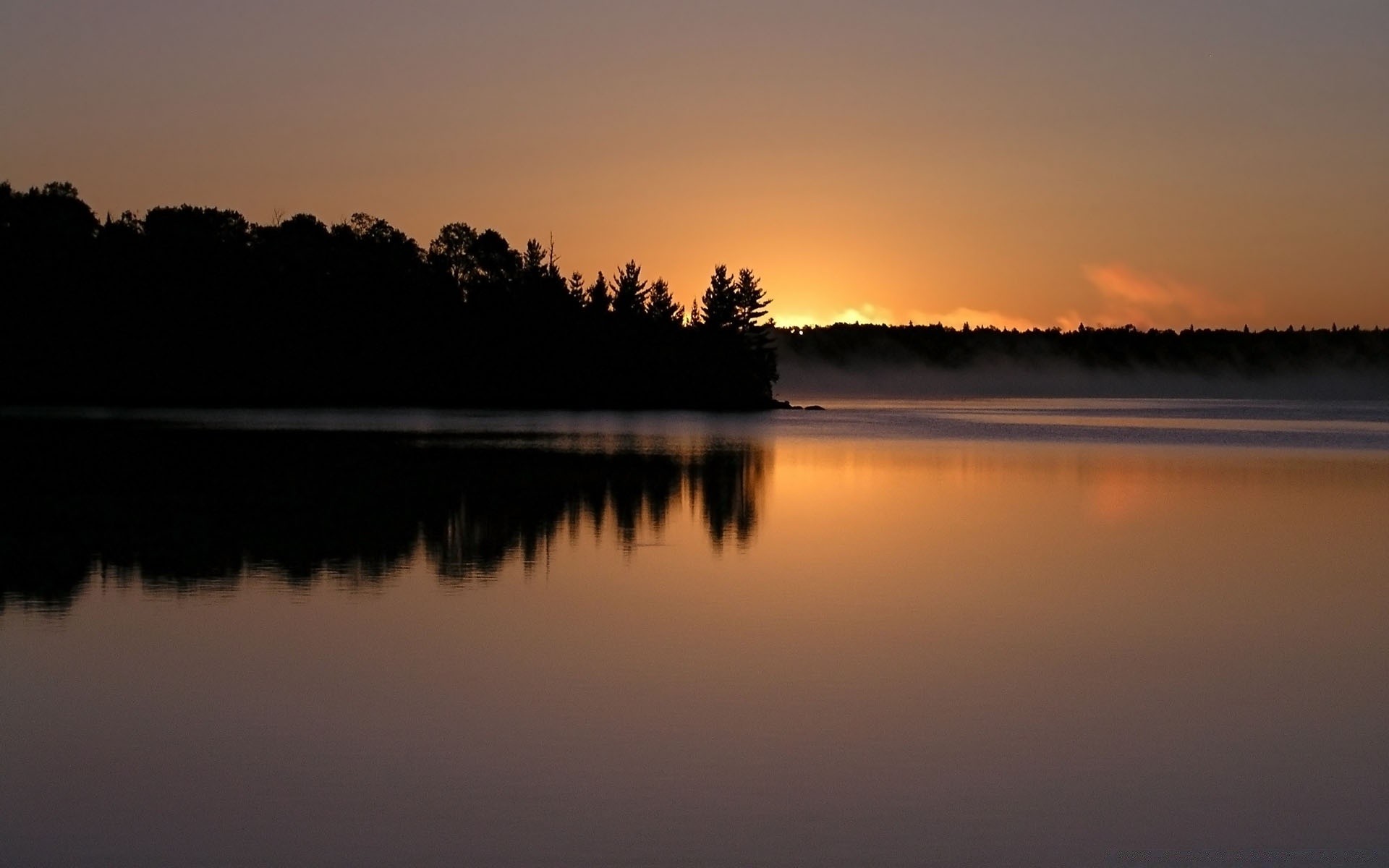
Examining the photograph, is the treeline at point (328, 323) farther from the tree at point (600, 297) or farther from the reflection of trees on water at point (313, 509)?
the reflection of trees on water at point (313, 509)

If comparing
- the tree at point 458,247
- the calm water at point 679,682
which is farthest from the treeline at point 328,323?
the calm water at point 679,682

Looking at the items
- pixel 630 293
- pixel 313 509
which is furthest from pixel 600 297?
pixel 313 509

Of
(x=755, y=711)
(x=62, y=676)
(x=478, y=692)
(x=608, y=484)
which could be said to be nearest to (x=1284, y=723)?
(x=755, y=711)

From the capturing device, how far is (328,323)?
381ft

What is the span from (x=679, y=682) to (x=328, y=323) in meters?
109

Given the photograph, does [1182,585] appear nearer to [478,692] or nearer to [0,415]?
[478,692]

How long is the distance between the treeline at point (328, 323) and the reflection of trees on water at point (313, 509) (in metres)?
61.0

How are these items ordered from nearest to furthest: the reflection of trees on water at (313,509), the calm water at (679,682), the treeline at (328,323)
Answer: the calm water at (679,682), the reflection of trees on water at (313,509), the treeline at (328,323)

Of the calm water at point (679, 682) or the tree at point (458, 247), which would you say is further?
the tree at point (458, 247)

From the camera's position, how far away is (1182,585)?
17828mm

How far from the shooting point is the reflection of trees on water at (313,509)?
58.3ft

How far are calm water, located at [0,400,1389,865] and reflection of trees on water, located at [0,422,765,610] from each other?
6.2 inches

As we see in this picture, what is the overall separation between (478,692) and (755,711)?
2.23 m

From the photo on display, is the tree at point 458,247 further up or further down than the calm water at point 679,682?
further up
